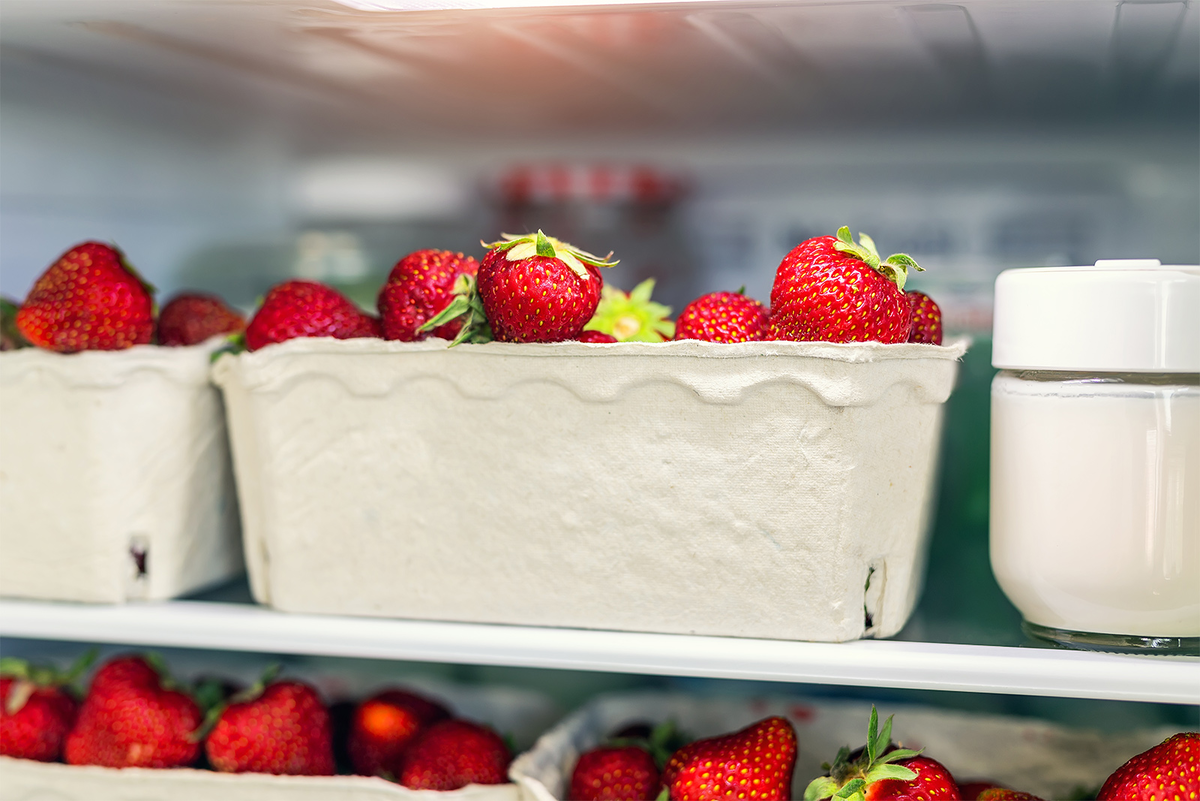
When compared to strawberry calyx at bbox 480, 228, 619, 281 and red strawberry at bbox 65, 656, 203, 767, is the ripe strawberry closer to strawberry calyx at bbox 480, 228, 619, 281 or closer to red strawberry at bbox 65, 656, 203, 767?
strawberry calyx at bbox 480, 228, 619, 281

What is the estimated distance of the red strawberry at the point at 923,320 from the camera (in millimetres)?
745

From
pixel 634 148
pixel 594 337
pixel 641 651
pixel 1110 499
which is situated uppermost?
pixel 634 148

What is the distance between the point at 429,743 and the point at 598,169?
2.04 ft

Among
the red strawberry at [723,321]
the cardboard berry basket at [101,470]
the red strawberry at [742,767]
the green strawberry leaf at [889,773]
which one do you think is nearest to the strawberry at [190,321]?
the cardboard berry basket at [101,470]

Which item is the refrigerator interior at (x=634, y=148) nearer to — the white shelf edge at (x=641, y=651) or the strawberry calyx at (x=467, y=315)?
the white shelf edge at (x=641, y=651)

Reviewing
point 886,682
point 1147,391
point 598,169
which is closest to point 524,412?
point 886,682

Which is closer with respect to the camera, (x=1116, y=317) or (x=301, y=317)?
(x=1116, y=317)

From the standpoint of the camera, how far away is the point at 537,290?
2.15 feet

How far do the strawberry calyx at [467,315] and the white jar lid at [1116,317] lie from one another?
0.36 m

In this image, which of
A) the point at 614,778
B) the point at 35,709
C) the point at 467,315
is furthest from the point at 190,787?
the point at 467,315

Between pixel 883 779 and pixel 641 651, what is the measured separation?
7.4 inches

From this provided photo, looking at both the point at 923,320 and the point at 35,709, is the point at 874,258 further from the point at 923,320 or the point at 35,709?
the point at 35,709

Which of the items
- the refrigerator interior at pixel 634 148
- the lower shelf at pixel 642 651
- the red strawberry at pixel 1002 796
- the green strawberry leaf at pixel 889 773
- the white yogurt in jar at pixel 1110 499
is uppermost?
the refrigerator interior at pixel 634 148

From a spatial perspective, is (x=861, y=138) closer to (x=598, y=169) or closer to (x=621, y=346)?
(x=598, y=169)
